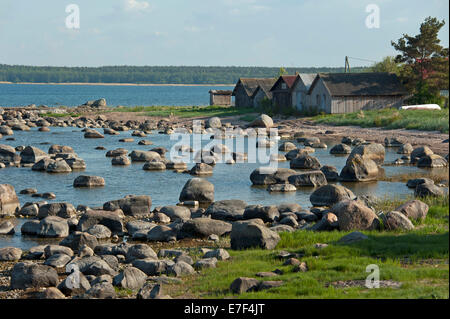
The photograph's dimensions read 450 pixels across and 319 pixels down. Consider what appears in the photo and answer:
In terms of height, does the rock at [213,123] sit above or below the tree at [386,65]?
below

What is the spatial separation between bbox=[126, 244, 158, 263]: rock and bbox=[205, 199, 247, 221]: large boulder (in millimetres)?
5369

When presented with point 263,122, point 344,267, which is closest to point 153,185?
point 344,267

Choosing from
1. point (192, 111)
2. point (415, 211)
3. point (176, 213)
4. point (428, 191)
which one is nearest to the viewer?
point (415, 211)

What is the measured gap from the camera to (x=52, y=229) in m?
18.0

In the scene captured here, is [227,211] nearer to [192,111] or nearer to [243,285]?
[243,285]

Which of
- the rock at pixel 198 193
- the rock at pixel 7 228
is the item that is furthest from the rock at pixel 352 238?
the rock at pixel 198 193

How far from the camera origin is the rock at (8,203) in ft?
69.4

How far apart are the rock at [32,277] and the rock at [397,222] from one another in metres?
6.87

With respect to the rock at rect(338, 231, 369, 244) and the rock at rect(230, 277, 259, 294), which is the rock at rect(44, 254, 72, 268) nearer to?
the rock at rect(230, 277, 259, 294)

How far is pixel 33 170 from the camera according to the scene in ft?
106

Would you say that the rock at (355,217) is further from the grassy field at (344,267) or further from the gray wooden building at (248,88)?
the gray wooden building at (248,88)

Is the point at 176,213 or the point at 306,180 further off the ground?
the point at 306,180

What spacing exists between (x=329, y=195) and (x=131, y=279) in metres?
10.9
